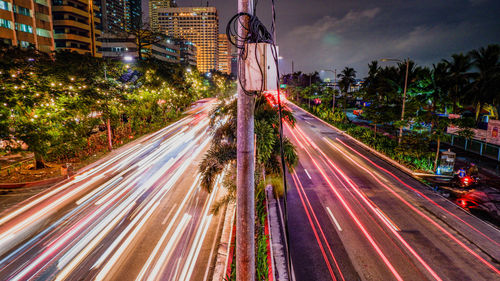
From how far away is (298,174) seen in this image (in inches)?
715

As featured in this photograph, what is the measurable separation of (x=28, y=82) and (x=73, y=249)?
11.4m

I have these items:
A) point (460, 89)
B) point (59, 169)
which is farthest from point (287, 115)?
point (460, 89)

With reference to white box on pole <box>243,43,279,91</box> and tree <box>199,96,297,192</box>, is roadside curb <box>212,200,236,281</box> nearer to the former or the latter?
tree <box>199,96,297,192</box>

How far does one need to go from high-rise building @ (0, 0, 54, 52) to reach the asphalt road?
47.9 meters

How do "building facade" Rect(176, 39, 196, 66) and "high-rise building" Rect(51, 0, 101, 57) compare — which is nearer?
"high-rise building" Rect(51, 0, 101, 57)

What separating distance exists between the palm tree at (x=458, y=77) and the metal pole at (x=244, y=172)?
45.0m

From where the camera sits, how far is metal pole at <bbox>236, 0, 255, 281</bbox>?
331 cm

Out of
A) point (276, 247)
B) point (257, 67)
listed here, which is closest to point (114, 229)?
point (276, 247)

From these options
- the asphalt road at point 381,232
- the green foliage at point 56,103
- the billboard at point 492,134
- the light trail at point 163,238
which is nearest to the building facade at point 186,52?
the green foliage at point 56,103

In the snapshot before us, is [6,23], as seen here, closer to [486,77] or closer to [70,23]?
[70,23]

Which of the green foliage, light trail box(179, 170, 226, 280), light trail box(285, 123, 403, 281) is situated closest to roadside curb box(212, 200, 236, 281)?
light trail box(179, 170, 226, 280)

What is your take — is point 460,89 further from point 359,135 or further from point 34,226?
point 34,226

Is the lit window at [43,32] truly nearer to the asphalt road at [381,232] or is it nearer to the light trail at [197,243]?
the light trail at [197,243]

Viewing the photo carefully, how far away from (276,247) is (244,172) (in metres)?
7.24
